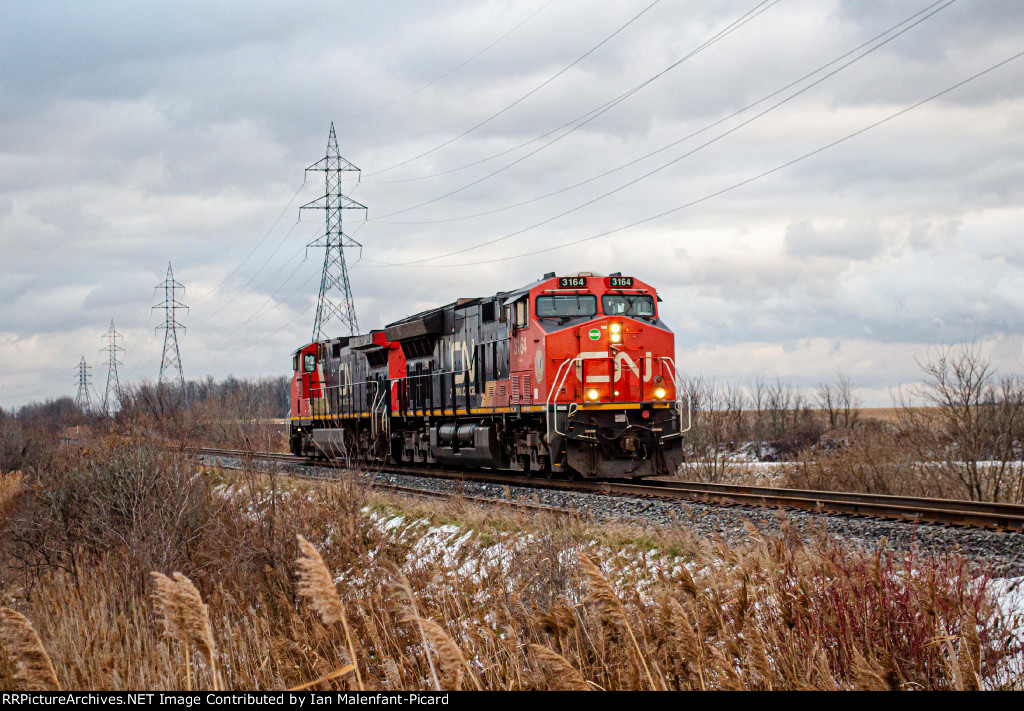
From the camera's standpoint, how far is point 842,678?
5.53m

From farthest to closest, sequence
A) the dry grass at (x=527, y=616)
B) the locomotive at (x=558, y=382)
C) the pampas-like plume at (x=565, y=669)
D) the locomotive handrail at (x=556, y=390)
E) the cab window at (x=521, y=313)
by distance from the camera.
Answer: the cab window at (x=521, y=313)
the locomotive at (x=558, y=382)
the locomotive handrail at (x=556, y=390)
the dry grass at (x=527, y=616)
the pampas-like plume at (x=565, y=669)

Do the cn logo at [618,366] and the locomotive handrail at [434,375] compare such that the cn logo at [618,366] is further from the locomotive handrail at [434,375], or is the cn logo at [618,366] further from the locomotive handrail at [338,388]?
the locomotive handrail at [338,388]

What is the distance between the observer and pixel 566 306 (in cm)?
1822

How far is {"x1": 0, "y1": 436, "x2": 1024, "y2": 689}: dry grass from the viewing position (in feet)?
16.5

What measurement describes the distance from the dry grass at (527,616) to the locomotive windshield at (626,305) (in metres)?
7.34

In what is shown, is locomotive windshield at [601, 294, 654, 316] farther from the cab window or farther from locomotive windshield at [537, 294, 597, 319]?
the cab window

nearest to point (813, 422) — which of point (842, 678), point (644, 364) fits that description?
point (644, 364)

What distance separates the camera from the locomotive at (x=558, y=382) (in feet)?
57.3

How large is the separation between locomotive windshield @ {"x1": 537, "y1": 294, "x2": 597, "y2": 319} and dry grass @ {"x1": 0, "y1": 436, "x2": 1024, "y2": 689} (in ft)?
21.4

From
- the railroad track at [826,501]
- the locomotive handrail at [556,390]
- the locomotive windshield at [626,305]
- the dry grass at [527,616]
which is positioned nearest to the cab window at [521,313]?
the locomotive handrail at [556,390]

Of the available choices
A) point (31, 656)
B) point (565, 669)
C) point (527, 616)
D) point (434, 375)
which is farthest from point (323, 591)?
point (434, 375)

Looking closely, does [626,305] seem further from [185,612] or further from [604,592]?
[185,612]

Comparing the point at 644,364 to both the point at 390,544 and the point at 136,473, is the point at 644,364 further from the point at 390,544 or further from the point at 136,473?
the point at 136,473

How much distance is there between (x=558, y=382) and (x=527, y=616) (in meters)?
10.6
